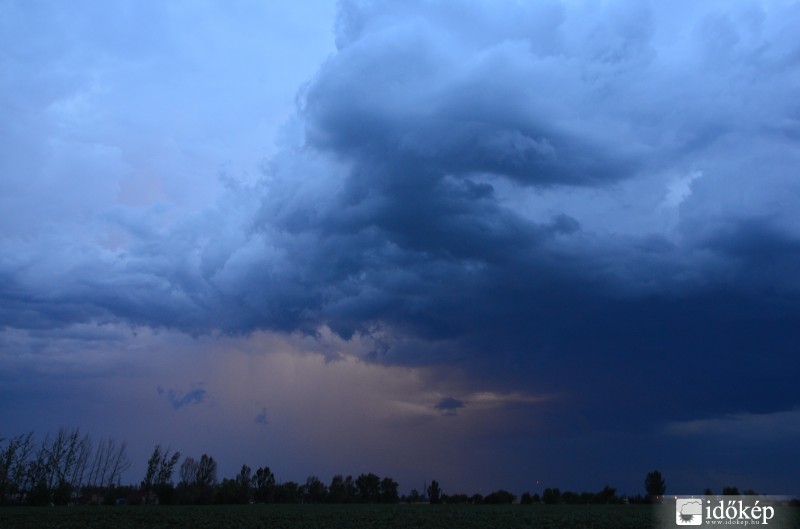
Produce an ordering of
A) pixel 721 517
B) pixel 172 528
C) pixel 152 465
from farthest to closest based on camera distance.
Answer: pixel 152 465, pixel 172 528, pixel 721 517

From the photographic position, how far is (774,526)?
6700cm

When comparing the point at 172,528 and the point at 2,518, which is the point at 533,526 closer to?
the point at 172,528

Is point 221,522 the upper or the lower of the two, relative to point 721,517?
lower

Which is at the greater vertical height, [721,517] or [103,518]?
[721,517]

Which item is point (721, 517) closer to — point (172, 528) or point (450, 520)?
point (450, 520)

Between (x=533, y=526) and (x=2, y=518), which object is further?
(x=2, y=518)

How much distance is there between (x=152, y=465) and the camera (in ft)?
537

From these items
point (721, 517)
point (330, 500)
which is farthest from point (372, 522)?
point (330, 500)

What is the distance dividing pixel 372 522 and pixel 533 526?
18678 millimetres

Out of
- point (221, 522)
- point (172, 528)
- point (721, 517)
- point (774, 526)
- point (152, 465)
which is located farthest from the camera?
point (152, 465)

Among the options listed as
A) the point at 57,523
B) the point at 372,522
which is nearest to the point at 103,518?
the point at 57,523

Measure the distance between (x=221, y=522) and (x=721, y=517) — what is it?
52.3m

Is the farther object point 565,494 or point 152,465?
point 565,494

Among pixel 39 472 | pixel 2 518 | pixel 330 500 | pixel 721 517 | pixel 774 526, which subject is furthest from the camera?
pixel 330 500
